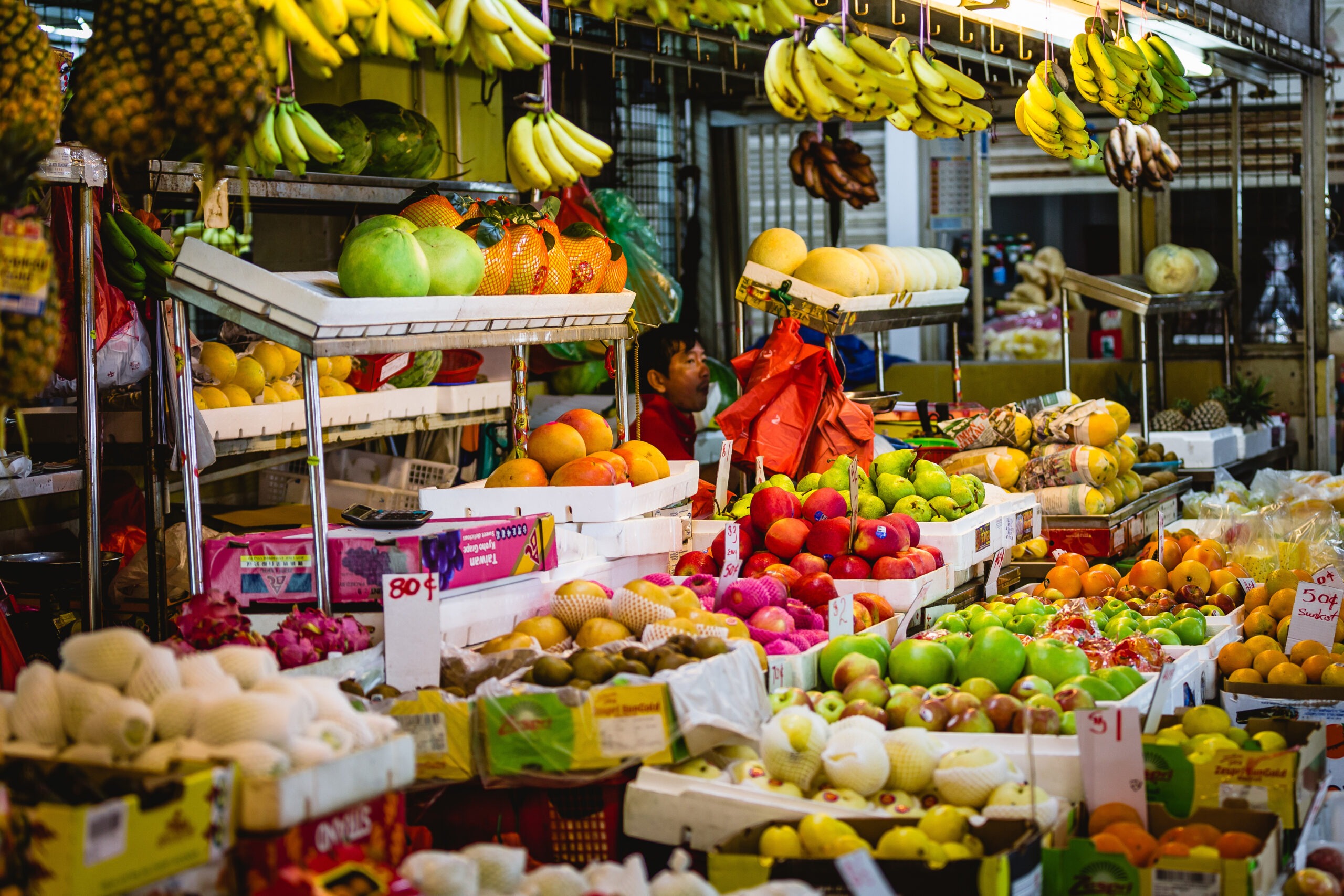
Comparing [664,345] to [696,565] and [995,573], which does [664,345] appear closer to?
[995,573]

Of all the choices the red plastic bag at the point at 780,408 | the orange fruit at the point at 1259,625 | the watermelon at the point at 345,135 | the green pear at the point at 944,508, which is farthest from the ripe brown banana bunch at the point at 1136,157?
the watermelon at the point at 345,135

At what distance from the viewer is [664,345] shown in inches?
237

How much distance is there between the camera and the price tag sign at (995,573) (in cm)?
450

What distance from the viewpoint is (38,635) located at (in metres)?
4.16

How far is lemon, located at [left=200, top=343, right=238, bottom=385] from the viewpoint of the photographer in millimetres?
4660

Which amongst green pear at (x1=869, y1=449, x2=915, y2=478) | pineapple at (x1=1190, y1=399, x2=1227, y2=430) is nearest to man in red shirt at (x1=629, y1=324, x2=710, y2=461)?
green pear at (x1=869, y1=449, x2=915, y2=478)

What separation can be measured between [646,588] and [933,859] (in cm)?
118

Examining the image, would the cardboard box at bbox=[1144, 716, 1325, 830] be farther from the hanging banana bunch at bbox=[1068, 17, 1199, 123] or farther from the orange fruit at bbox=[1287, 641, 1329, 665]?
the hanging banana bunch at bbox=[1068, 17, 1199, 123]

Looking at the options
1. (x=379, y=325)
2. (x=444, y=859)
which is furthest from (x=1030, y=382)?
(x=444, y=859)

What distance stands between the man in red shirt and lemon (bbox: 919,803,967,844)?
353 centimetres

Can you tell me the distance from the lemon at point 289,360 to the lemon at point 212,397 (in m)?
0.47

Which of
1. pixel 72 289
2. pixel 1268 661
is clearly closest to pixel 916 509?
pixel 1268 661

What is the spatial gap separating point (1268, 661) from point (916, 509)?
46.7 inches

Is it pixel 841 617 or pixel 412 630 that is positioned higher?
pixel 412 630
